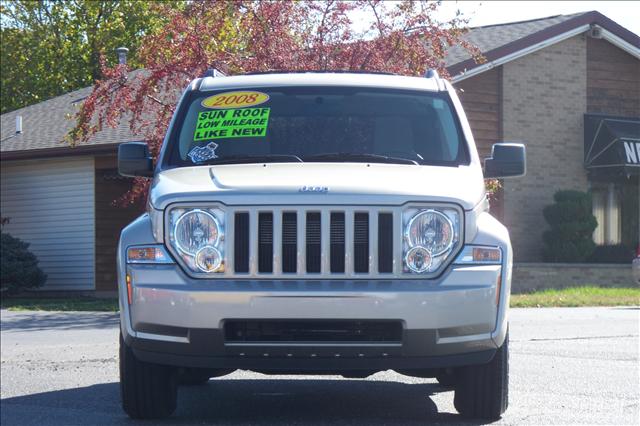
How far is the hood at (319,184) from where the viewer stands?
6273mm

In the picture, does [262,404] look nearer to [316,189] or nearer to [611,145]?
[316,189]

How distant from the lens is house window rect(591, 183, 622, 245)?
26.6 meters

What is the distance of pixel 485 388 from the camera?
680cm

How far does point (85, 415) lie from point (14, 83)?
41441mm

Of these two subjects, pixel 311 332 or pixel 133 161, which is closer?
pixel 311 332

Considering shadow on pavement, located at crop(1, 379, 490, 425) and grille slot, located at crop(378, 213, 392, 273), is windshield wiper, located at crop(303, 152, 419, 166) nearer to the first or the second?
grille slot, located at crop(378, 213, 392, 273)

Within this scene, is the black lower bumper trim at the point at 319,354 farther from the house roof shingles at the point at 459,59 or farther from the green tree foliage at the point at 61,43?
the green tree foliage at the point at 61,43

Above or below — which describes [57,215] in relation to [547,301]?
above

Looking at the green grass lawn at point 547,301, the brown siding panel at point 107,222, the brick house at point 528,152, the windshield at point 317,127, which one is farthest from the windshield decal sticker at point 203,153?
the brown siding panel at point 107,222

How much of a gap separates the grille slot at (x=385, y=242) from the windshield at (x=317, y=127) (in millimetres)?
872

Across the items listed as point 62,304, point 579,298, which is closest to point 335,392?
point 579,298

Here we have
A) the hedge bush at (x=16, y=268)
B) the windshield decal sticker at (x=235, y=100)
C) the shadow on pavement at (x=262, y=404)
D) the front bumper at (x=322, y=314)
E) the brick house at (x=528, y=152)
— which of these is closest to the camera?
the front bumper at (x=322, y=314)

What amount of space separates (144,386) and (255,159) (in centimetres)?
149

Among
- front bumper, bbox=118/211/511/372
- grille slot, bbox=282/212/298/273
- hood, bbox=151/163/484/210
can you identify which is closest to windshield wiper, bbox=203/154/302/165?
hood, bbox=151/163/484/210
